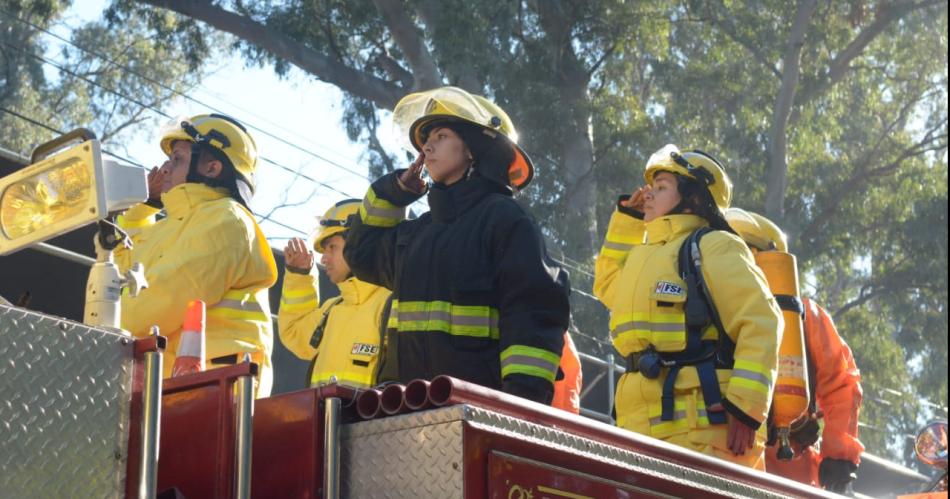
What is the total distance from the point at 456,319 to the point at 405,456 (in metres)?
1.39

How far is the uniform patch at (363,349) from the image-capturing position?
607cm

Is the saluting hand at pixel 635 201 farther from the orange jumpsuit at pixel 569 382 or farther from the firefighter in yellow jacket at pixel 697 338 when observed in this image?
the orange jumpsuit at pixel 569 382

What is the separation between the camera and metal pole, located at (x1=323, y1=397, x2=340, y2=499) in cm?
255

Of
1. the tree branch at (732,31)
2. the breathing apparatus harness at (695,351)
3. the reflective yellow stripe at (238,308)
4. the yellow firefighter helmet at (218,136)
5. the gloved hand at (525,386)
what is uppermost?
the tree branch at (732,31)

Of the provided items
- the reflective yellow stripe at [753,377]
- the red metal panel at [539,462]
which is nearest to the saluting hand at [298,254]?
the reflective yellow stripe at [753,377]

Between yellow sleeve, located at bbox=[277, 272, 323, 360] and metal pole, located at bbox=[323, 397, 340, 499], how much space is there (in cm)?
416

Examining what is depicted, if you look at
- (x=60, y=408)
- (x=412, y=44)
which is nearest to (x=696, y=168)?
(x=60, y=408)

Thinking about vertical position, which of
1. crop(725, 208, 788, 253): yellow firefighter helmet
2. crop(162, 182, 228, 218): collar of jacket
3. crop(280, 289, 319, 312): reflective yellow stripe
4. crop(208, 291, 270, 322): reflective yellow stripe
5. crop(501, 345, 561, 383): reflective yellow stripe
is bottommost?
crop(501, 345, 561, 383): reflective yellow stripe

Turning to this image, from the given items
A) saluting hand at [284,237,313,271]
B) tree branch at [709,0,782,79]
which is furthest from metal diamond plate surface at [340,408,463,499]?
tree branch at [709,0,782,79]

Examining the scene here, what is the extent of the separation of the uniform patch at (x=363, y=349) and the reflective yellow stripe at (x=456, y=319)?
214 cm

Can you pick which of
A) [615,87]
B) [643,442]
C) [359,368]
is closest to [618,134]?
[615,87]

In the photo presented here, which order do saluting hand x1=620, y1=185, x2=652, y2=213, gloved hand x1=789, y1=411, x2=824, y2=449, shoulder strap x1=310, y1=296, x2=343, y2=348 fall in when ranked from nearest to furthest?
saluting hand x1=620, y1=185, x2=652, y2=213 → gloved hand x1=789, y1=411, x2=824, y2=449 → shoulder strap x1=310, y1=296, x2=343, y2=348

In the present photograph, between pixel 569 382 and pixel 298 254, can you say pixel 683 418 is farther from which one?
pixel 298 254

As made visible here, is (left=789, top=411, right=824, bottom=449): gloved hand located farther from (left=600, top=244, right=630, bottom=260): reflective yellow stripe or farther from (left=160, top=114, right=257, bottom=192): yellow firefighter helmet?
(left=160, top=114, right=257, bottom=192): yellow firefighter helmet
